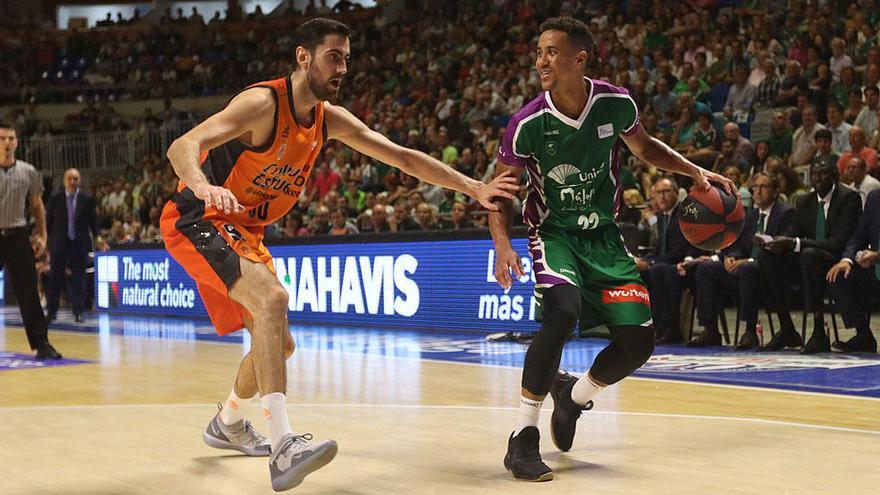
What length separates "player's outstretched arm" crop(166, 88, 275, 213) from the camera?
13.0ft

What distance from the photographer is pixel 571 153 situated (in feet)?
15.5

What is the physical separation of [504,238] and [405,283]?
755 cm

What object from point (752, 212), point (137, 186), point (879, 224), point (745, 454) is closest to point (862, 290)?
Answer: point (879, 224)

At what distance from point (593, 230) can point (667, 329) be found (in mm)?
5163

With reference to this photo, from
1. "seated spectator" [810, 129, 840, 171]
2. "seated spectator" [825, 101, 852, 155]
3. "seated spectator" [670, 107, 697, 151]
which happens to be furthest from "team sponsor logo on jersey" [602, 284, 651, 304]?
"seated spectator" [670, 107, 697, 151]

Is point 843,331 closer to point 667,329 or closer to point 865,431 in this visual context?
point 667,329

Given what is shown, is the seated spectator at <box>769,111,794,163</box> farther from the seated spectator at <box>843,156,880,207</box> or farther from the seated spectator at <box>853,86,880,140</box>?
the seated spectator at <box>843,156,880,207</box>

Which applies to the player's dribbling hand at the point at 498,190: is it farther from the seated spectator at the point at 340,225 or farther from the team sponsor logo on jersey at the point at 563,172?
the seated spectator at the point at 340,225

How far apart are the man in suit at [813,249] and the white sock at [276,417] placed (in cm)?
555

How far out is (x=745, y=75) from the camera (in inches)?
519

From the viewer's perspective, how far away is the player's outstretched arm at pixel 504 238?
4.52 m

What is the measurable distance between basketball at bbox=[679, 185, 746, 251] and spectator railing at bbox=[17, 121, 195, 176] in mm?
20626

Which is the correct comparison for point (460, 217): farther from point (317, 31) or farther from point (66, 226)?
point (317, 31)

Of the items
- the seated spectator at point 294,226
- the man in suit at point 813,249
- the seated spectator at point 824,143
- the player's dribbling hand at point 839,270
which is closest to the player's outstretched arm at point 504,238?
the player's dribbling hand at point 839,270
